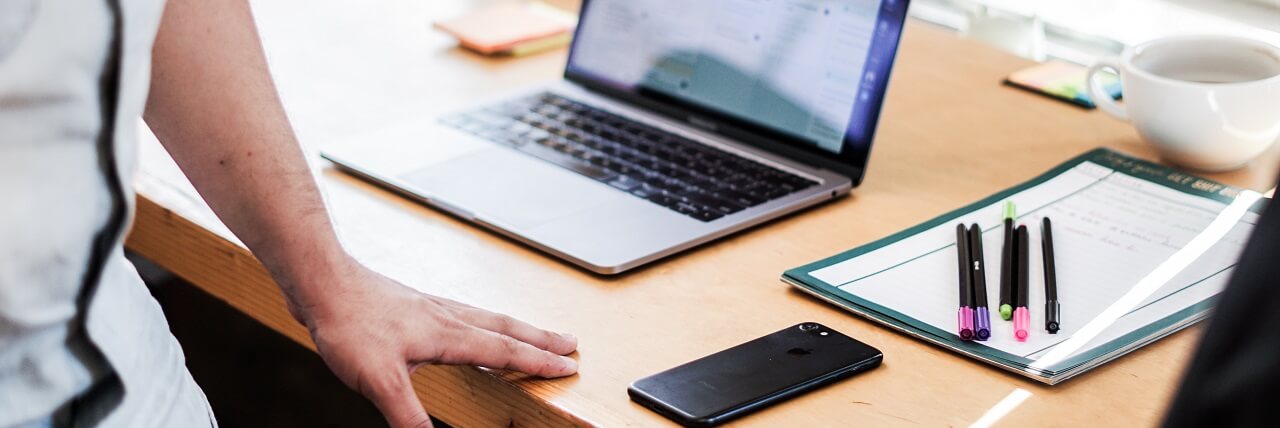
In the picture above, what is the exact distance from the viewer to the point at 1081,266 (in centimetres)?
83

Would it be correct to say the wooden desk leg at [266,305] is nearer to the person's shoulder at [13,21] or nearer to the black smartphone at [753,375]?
the black smartphone at [753,375]

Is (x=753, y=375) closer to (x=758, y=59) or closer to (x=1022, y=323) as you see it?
(x=1022, y=323)

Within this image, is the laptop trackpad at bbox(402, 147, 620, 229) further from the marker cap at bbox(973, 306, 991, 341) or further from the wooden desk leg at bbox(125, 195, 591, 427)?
the marker cap at bbox(973, 306, 991, 341)

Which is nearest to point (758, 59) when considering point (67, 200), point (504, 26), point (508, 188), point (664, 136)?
point (664, 136)

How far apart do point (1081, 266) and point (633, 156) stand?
0.37 metres

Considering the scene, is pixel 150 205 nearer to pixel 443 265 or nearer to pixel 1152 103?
pixel 443 265

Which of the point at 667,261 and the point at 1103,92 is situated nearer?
the point at 667,261

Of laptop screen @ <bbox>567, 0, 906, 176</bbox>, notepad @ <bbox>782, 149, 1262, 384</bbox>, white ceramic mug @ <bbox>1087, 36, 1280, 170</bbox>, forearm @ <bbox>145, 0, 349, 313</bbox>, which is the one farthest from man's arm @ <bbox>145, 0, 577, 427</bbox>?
white ceramic mug @ <bbox>1087, 36, 1280, 170</bbox>

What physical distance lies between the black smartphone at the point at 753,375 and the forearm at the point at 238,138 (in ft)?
0.66

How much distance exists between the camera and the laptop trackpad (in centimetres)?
93

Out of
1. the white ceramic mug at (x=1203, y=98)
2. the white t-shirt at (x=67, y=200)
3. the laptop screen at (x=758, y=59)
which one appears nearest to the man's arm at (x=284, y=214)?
the white t-shirt at (x=67, y=200)

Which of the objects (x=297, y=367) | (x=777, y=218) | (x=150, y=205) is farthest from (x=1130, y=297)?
(x=297, y=367)

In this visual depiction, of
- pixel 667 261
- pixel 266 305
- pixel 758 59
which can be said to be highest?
pixel 758 59

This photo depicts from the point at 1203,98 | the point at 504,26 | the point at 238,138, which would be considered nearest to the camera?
the point at 238,138
